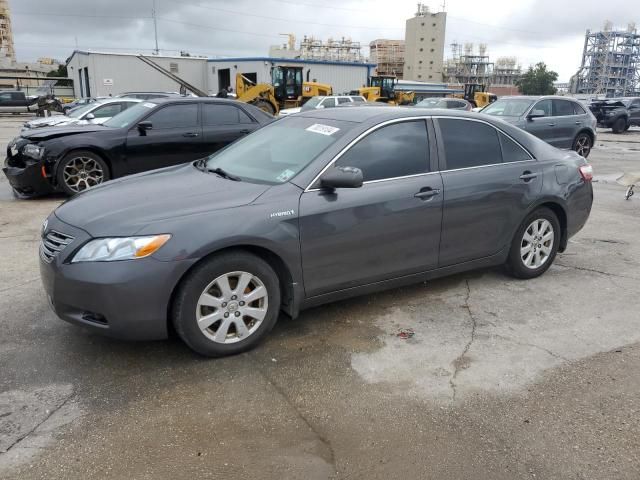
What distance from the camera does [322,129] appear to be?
408 centimetres

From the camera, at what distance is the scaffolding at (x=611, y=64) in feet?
434

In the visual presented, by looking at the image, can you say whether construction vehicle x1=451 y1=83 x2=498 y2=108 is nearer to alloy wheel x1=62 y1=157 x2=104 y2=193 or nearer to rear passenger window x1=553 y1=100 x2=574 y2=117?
rear passenger window x1=553 y1=100 x2=574 y2=117

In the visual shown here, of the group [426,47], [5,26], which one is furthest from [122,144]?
[5,26]

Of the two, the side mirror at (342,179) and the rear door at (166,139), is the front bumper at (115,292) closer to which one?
the side mirror at (342,179)

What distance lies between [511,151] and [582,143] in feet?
34.4

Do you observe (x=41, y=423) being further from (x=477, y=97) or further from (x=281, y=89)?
(x=477, y=97)

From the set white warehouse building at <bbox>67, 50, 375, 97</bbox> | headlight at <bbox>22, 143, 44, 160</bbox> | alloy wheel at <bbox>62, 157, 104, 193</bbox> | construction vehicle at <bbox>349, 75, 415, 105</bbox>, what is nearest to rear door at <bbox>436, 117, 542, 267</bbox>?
alloy wheel at <bbox>62, 157, 104, 193</bbox>

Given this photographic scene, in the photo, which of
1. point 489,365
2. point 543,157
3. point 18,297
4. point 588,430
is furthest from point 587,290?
point 18,297

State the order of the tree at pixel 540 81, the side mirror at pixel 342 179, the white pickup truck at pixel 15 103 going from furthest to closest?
the tree at pixel 540 81
the white pickup truck at pixel 15 103
the side mirror at pixel 342 179

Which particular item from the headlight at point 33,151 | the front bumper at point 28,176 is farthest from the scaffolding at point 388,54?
the headlight at point 33,151

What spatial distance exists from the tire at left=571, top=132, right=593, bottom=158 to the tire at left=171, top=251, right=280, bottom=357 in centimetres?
1239

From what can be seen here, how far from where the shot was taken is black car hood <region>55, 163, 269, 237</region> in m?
3.20

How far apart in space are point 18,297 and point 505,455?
3943mm

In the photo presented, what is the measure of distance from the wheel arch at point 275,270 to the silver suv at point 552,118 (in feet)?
33.9
